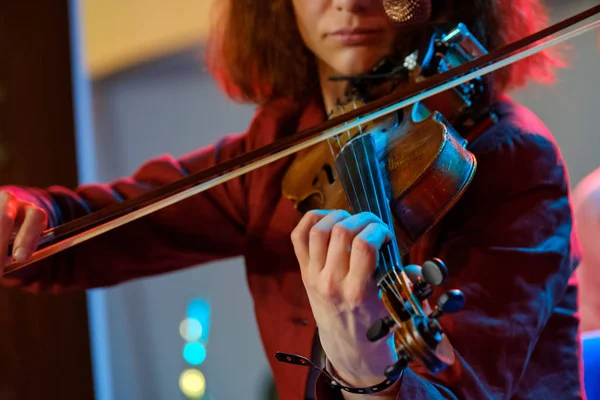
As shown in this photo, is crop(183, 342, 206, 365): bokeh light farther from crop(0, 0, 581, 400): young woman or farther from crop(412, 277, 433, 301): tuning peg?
crop(412, 277, 433, 301): tuning peg

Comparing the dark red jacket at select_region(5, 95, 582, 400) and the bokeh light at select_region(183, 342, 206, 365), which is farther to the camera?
the bokeh light at select_region(183, 342, 206, 365)

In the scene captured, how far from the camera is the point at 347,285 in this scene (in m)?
0.53

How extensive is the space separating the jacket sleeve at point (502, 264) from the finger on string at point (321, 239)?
117 millimetres

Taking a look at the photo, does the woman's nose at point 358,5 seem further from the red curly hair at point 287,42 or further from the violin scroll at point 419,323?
the violin scroll at point 419,323

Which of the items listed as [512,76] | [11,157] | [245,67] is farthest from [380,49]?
[11,157]

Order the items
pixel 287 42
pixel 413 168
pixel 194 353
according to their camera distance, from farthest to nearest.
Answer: pixel 194 353 → pixel 287 42 → pixel 413 168

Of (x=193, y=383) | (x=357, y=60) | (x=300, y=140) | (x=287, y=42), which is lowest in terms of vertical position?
(x=193, y=383)

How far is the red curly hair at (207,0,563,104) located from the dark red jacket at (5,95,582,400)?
53 mm

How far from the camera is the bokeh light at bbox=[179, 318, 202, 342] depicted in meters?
1.87

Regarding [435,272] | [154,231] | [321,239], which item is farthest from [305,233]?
[154,231]

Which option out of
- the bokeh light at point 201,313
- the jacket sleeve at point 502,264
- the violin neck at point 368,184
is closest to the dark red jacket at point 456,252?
the jacket sleeve at point 502,264

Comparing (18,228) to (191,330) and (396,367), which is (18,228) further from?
(191,330)

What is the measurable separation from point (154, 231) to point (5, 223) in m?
0.28

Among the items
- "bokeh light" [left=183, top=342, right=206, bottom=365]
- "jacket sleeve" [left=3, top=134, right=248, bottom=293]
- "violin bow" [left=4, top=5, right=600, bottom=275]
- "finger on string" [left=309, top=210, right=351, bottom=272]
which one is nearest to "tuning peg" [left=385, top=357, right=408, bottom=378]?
"finger on string" [left=309, top=210, right=351, bottom=272]
